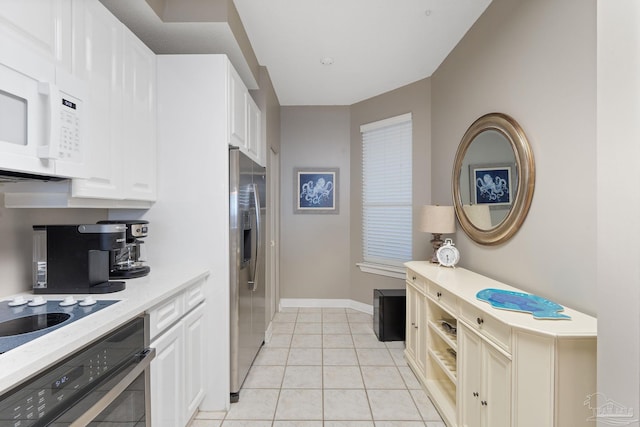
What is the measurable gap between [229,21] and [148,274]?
1.74 metres

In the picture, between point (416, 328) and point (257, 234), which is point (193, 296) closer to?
point (257, 234)

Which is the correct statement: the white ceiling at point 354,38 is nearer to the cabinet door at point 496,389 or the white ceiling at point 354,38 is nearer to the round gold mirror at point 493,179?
the round gold mirror at point 493,179

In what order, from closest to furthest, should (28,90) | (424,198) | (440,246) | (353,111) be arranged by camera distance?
(28,90), (440,246), (424,198), (353,111)

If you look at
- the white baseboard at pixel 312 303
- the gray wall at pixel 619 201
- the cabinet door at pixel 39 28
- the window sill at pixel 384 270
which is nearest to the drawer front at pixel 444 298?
the gray wall at pixel 619 201

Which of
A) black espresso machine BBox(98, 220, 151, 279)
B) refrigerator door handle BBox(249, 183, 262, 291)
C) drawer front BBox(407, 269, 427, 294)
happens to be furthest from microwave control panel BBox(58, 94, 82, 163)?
drawer front BBox(407, 269, 427, 294)

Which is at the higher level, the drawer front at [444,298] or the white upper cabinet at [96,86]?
the white upper cabinet at [96,86]

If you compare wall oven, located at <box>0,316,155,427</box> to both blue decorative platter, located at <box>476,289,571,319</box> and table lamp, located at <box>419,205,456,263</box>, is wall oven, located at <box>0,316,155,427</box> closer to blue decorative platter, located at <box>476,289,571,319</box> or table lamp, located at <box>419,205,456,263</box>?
blue decorative platter, located at <box>476,289,571,319</box>

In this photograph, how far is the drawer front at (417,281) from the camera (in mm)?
2322

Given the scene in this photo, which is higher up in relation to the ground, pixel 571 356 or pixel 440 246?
pixel 440 246

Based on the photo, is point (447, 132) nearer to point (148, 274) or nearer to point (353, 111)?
point (353, 111)

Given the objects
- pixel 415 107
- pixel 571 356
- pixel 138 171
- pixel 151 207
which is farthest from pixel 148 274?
pixel 415 107

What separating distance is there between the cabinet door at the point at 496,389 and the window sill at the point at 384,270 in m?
1.95

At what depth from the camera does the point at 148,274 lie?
6.12ft

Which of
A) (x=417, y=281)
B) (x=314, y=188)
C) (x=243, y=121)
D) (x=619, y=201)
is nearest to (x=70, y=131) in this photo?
(x=243, y=121)
